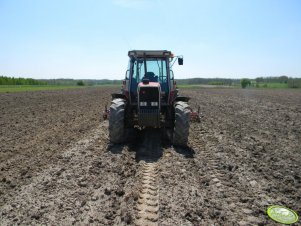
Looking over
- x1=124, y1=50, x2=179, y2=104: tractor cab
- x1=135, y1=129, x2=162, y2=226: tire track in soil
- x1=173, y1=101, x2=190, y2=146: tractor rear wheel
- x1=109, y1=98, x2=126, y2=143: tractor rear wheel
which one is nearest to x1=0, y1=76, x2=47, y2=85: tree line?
x1=124, y1=50, x2=179, y2=104: tractor cab

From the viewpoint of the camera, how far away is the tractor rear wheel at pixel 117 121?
7664 millimetres

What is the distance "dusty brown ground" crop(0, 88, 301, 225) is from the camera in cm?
421

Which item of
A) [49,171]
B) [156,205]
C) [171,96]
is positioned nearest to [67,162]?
[49,171]

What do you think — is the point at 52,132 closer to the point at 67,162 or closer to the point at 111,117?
the point at 111,117

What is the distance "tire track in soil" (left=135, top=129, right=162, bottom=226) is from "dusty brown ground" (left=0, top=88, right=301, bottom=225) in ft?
0.15

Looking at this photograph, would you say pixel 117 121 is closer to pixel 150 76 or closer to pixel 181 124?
pixel 181 124

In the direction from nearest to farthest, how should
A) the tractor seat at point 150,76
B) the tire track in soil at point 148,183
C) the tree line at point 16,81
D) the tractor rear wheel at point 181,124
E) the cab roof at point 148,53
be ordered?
the tire track in soil at point 148,183, the tractor rear wheel at point 181,124, the cab roof at point 148,53, the tractor seat at point 150,76, the tree line at point 16,81

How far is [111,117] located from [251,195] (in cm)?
405

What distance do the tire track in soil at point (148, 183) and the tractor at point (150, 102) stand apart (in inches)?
21.2

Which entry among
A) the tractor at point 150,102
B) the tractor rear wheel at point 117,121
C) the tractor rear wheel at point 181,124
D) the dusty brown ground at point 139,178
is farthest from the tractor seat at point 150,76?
the dusty brown ground at point 139,178

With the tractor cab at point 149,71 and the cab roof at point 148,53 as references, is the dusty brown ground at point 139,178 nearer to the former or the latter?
the tractor cab at point 149,71

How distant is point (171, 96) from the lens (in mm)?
8586

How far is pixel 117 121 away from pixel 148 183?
105 inches

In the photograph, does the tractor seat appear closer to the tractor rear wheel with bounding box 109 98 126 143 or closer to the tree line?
the tractor rear wheel with bounding box 109 98 126 143
